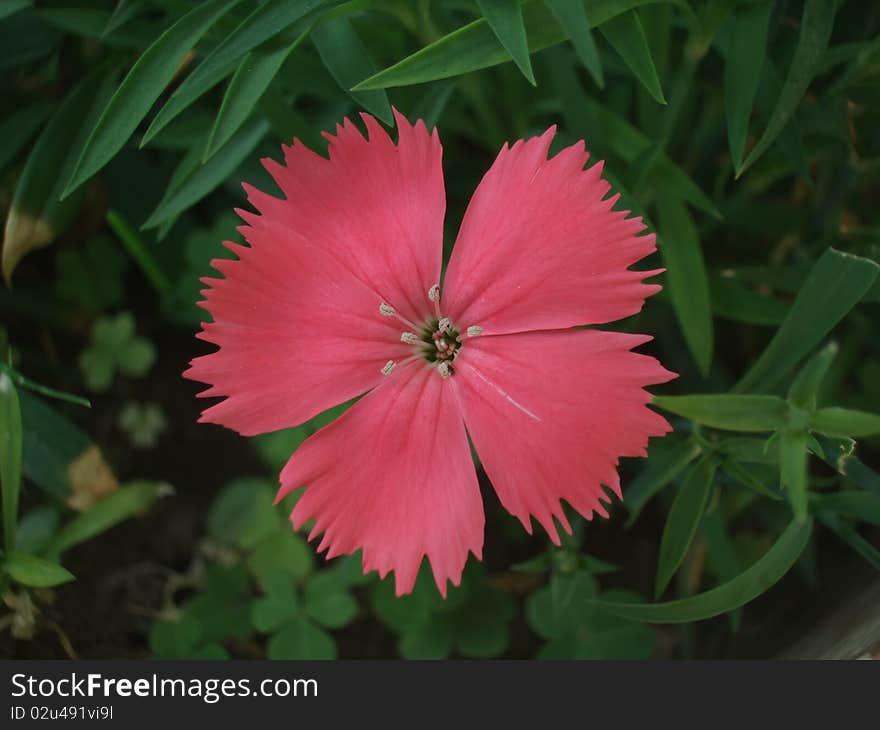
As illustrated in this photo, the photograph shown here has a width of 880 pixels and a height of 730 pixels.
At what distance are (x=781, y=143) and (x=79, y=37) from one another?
0.89m

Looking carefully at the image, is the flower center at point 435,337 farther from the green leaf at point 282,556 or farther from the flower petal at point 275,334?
the green leaf at point 282,556

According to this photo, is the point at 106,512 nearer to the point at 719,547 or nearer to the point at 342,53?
the point at 342,53

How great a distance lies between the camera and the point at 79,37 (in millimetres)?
1234

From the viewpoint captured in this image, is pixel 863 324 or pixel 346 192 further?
pixel 863 324

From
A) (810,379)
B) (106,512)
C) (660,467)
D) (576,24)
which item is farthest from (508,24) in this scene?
(106,512)

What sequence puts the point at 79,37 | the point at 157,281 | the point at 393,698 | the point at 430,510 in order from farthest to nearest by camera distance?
1. the point at 157,281
2. the point at 79,37
3. the point at 393,698
4. the point at 430,510

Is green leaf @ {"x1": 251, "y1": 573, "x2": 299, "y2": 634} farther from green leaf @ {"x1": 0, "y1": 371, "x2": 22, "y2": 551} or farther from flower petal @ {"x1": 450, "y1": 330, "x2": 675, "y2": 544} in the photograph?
flower petal @ {"x1": 450, "y1": 330, "x2": 675, "y2": 544}

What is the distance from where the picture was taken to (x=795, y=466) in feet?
2.49

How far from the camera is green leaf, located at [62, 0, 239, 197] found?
0.96 meters

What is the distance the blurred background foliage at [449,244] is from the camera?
3.09 feet

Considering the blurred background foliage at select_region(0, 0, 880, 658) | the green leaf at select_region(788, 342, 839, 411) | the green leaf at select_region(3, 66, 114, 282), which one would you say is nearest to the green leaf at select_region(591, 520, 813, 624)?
the blurred background foliage at select_region(0, 0, 880, 658)

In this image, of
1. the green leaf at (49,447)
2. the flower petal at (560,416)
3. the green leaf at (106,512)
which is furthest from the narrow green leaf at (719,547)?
the green leaf at (49,447)

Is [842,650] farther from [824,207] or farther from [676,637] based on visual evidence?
[824,207]

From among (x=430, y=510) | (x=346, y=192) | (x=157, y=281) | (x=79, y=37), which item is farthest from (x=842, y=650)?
(x=79, y=37)
